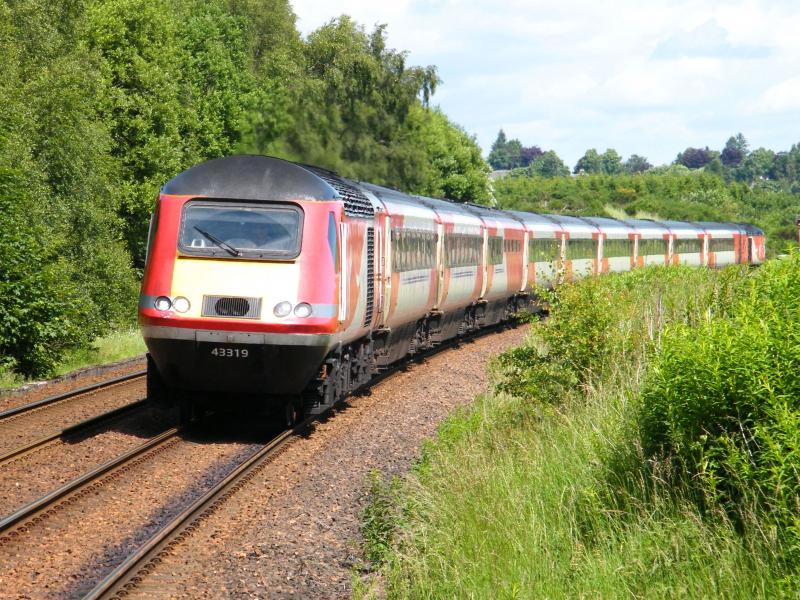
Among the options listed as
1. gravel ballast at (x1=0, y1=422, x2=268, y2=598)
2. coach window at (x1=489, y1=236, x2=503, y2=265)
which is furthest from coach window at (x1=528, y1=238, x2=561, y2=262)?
gravel ballast at (x1=0, y1=422, x2=268, y2=598)

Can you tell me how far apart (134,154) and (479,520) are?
3893cm

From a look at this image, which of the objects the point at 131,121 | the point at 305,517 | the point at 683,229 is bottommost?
the point at 305,517

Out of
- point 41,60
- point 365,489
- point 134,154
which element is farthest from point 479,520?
point 134,154

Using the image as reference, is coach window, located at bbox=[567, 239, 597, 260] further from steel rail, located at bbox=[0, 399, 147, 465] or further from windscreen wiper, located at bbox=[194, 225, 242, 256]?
windscreen wiper, located at bbox=[194, 225, 242, 256]

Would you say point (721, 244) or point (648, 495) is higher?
point (721, 244)

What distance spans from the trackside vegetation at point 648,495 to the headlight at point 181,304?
320 centimetres

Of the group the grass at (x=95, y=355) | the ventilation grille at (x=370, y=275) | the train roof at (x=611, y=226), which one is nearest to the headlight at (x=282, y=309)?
the ventilation grille at (x=370, y=275)

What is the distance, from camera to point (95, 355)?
923 inches

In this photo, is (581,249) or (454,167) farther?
(454,167)

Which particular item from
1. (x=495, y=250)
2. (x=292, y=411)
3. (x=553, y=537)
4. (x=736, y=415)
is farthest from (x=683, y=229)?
(x=736, y=415)

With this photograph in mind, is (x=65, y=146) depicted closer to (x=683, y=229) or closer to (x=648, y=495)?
(x=683, y=229)

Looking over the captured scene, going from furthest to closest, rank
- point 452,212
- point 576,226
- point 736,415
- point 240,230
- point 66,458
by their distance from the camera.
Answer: point 576,226 < point 452,212 < point 240,230 < point 66,458 < point 736,415

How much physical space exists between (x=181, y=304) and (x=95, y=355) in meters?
11.6

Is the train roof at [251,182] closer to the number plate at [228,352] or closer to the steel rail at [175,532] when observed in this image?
the number plate at [228,352]
